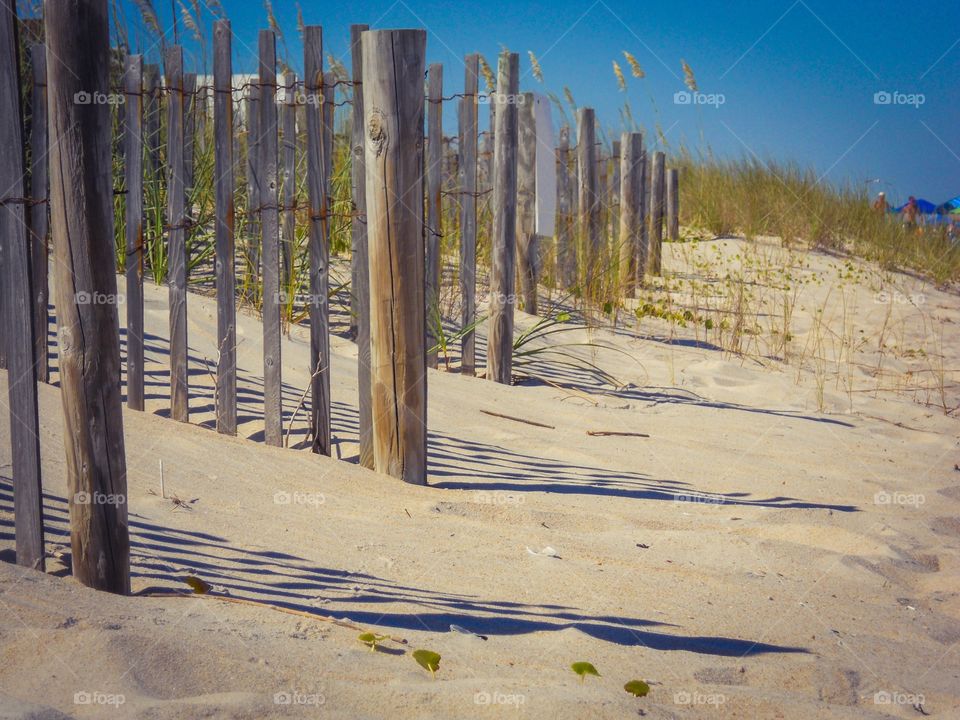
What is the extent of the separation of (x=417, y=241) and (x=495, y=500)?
1.01m

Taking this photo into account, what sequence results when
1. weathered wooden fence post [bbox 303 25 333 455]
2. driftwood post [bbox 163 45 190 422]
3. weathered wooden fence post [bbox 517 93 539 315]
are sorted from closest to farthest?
weathered wooden fence post [bbox 303 25 333 455] < driftwood post [bbox 163 45 190 422] < weathered wooden fence post [bbox 517 93 539 315]

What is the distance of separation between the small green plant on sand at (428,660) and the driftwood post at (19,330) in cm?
99

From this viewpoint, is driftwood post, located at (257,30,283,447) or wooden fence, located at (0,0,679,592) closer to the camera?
wooden fence, located at (0,0,679,592)

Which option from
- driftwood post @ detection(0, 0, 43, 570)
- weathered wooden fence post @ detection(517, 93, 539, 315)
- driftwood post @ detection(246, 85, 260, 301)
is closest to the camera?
driftwood post @ detection(0, 0, 43, 570)

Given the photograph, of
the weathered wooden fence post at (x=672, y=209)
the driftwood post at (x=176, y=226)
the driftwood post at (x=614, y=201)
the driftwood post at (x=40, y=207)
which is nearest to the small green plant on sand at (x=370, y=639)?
the driftwood post at (x=176, y=226)

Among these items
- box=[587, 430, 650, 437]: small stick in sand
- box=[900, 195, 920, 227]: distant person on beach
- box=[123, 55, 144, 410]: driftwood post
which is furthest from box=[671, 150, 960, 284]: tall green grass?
box=[123, 55, 144, 410]: driftwood post

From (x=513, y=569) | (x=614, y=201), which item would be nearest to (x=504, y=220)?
(x=513, y=569)

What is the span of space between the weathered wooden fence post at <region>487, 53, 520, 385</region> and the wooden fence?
12mm

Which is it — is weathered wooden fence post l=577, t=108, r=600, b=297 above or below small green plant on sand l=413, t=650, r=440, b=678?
above

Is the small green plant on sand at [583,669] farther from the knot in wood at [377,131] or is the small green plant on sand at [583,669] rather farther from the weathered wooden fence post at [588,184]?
the weathered wooden fence post at [588,184]

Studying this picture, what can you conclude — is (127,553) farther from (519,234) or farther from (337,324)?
(519,234)

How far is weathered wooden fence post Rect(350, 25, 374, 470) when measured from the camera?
3.53 metres

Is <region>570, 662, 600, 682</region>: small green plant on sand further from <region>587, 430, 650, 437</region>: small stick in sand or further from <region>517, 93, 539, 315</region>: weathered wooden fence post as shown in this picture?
<region>517, 93, 539, 315</region>: weathered wooden fence post

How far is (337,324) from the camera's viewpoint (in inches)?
249
